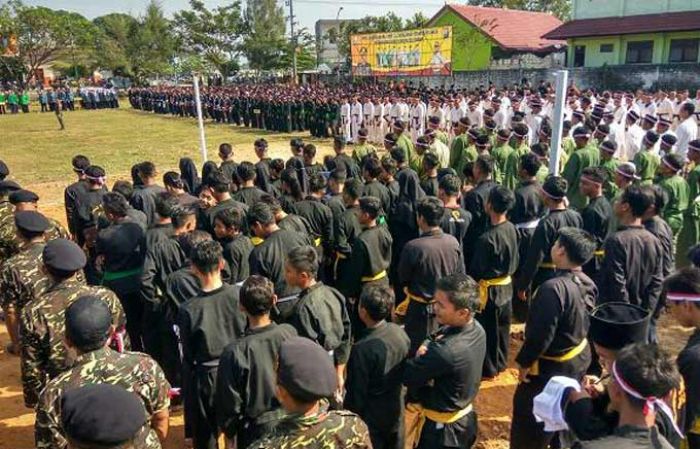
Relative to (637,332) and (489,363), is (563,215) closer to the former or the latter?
(489,363)

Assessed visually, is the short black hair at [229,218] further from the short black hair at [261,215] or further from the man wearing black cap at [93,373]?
the man wearing black cap at [93,373]

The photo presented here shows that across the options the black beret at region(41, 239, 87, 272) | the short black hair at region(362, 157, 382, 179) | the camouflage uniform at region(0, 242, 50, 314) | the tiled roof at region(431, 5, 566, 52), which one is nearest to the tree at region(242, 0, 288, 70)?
the tiled roof at region(431, 5, 566, 52)

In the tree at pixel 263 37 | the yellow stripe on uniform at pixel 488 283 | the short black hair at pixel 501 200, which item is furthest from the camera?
the tree at pixel 263 37

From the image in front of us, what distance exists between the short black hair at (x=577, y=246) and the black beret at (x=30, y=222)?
13.7 ft

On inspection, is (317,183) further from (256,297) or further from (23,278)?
(256,297)

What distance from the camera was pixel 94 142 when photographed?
2262cm

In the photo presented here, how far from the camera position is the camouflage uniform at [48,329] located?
3641 mm

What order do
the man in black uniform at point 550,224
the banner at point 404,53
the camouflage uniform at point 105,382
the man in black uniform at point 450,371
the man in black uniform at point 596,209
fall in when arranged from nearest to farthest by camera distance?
the camouflage uniform at point 105,382, the man in black uniform at point 450,371, the man in black uniform at point 550,224, the man in black uniform at point 596,209, the banner at point 404,53

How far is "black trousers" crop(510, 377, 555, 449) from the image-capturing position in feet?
12.9

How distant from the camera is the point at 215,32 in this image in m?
55.0

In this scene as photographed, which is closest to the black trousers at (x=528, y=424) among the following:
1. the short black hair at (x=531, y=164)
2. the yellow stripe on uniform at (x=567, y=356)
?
the yellow stripe on uniform at (x=567, y=356)

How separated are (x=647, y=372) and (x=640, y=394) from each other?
0.09 metres

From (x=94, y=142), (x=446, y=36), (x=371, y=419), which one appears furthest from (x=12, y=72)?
(x=371, y=419)

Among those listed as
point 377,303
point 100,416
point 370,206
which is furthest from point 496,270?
point 100,416
